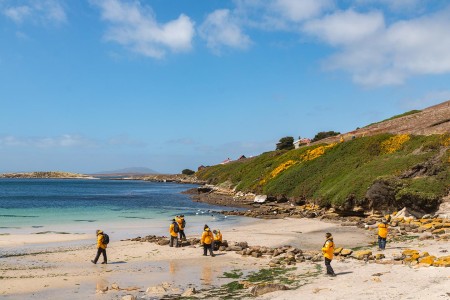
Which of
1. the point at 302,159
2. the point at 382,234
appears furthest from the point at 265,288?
the point at 302,159

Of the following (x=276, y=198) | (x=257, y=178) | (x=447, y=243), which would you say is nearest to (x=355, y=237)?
(x=447, y=243)

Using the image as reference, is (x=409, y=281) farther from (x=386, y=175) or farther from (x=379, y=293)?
(x=386, y=175)

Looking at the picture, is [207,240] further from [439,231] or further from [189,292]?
[439,231]

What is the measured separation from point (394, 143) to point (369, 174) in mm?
15280

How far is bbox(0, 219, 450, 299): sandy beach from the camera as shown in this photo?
15.7 meters

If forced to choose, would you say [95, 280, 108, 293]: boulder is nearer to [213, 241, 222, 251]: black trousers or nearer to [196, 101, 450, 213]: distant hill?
[213, 241, 222, 251]: black trousers

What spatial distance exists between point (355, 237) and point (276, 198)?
33.2 metres

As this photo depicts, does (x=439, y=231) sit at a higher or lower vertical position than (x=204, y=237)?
lower

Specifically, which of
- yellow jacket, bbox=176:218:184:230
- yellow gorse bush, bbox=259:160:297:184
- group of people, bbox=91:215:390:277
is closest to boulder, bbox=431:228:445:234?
group of people, bbox=91:215:390:277

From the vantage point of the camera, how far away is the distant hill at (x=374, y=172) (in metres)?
39.9

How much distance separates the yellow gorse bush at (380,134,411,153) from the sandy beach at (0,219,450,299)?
29.9 metres

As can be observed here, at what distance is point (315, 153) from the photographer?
74375mm

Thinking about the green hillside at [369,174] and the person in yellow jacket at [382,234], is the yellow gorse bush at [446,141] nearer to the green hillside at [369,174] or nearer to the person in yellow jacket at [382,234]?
the green hillside at [369,174]

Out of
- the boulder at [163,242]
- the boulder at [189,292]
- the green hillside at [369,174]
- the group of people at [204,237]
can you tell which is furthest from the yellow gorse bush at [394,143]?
the boulder at [189,292]
